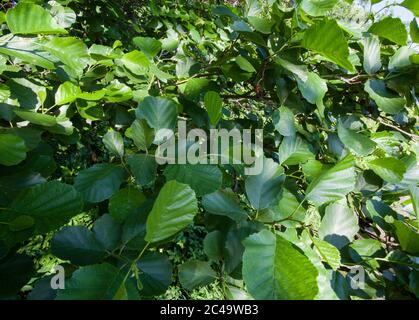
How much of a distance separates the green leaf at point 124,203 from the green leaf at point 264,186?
0.20 metres

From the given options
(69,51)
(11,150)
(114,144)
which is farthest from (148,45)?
(11,150)

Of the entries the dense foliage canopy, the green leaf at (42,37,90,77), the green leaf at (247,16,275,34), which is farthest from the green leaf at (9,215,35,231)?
the green leaf at (247,16,275,34)

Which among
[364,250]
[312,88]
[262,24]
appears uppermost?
[262,24]

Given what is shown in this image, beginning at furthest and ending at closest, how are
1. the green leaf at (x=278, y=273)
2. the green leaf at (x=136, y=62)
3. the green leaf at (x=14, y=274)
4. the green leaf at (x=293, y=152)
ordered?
the green leaf at (x=136, y=62), the green leaf at (x=293, y=152), the green leaf at (x=14, y=274), the green leaf at (x=278, y=273)

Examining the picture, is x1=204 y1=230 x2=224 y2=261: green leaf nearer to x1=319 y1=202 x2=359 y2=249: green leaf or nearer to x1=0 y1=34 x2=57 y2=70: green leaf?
x1=319 y1=202 x2=359 y2=249: green leaf

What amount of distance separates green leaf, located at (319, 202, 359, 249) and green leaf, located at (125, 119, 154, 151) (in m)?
0.36

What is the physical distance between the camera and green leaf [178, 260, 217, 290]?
19.1 inches

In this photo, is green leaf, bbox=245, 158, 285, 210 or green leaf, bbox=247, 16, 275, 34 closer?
green leaf, bbox=245, 158, 285, 210

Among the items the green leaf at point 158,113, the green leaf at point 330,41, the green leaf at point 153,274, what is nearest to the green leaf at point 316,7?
the green leaf at point 330,41

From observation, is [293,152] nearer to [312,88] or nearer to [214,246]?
[312,88]

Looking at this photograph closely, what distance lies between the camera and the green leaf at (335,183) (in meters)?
0.49

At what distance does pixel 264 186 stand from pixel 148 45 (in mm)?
522

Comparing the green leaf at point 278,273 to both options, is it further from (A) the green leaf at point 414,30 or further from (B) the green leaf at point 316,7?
(A) the green leaf at point 414,30

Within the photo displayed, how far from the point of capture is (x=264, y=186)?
1.77ft
